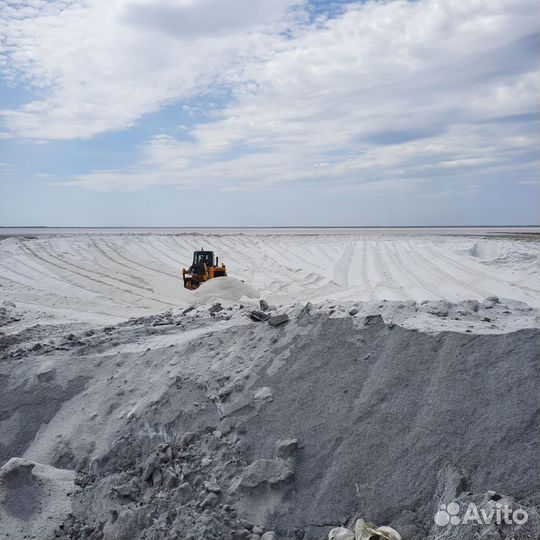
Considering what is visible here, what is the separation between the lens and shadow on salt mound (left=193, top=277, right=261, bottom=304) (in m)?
14.0

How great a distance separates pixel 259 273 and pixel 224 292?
273 inches

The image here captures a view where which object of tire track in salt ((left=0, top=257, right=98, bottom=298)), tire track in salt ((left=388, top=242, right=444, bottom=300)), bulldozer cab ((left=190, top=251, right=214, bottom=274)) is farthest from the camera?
bulldozer cab ((left=190, top=251, right=214, bottom=274))

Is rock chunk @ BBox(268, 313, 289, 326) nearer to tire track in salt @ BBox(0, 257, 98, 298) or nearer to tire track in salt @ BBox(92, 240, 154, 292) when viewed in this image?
tire track in salt @ BBox(0, 257, 98, 298)

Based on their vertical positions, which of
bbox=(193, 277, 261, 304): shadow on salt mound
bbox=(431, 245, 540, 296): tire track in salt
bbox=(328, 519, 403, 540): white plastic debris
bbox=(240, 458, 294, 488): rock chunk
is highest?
bbox=(431, 245, 540, 296): tire track in salt

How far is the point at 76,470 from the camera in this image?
548 centimetres

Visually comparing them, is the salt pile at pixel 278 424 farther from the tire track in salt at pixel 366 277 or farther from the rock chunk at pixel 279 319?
the tire track in salt at pixel 366 277

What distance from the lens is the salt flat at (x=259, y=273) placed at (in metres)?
14.4

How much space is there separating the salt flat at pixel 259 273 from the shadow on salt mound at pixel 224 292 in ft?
1.40

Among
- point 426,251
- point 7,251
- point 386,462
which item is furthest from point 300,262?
point 386,462

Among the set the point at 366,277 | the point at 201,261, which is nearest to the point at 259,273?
the point at 366,277

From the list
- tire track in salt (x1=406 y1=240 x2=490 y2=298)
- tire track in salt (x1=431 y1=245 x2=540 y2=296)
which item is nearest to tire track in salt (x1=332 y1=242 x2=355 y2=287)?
tire track in salt (x1=406 y1=240 x2=490 y2=298)

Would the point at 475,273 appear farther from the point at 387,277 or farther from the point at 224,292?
the point at 224,292

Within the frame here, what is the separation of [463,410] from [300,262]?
66.7 ft

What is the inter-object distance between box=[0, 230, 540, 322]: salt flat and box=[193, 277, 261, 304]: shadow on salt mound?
0.43 meters
